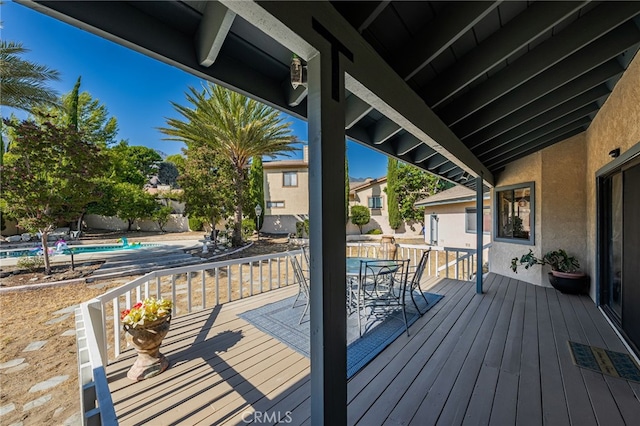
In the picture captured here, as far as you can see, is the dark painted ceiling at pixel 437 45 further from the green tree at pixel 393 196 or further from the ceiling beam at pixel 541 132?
the green tree at pixel 393 196

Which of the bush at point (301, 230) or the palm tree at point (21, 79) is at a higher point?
the palm tree at point (21, 79)

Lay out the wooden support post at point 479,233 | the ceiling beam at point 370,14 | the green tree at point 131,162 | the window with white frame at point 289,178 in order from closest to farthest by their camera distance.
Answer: the ceiling beam at point 370,14, the wooden support post at point 479,233, the window with white frame at point 289,178, the green tree at point 131,162

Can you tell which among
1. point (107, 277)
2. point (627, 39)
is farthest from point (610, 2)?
point (107, 277)

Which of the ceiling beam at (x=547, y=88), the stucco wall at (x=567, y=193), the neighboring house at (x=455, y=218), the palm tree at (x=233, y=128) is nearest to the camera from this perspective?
the ceiling beam at (x=547, y=88)

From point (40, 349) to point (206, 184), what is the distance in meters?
8.43

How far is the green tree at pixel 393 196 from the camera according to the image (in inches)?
723

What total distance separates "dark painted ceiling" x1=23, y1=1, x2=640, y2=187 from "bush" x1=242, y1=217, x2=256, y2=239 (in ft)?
42.7

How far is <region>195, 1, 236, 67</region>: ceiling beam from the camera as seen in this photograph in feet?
3.98

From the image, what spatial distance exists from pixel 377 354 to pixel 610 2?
11.6 ft

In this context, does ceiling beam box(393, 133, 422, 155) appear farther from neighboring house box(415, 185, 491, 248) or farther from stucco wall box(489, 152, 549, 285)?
neighboring house box(415, 185, 491, 248)

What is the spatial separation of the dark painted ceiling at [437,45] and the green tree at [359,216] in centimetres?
1656

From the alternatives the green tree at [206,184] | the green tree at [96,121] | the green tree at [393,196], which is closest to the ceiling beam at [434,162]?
the green tree at [206,184]

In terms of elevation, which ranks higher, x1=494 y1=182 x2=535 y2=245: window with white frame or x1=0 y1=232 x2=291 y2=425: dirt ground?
x1=494 y1=182 x2=535 y2=245: window with white frame

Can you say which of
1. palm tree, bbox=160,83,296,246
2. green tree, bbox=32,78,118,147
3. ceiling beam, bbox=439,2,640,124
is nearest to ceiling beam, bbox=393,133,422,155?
ceiling beam, bbox=439,2,640,124
